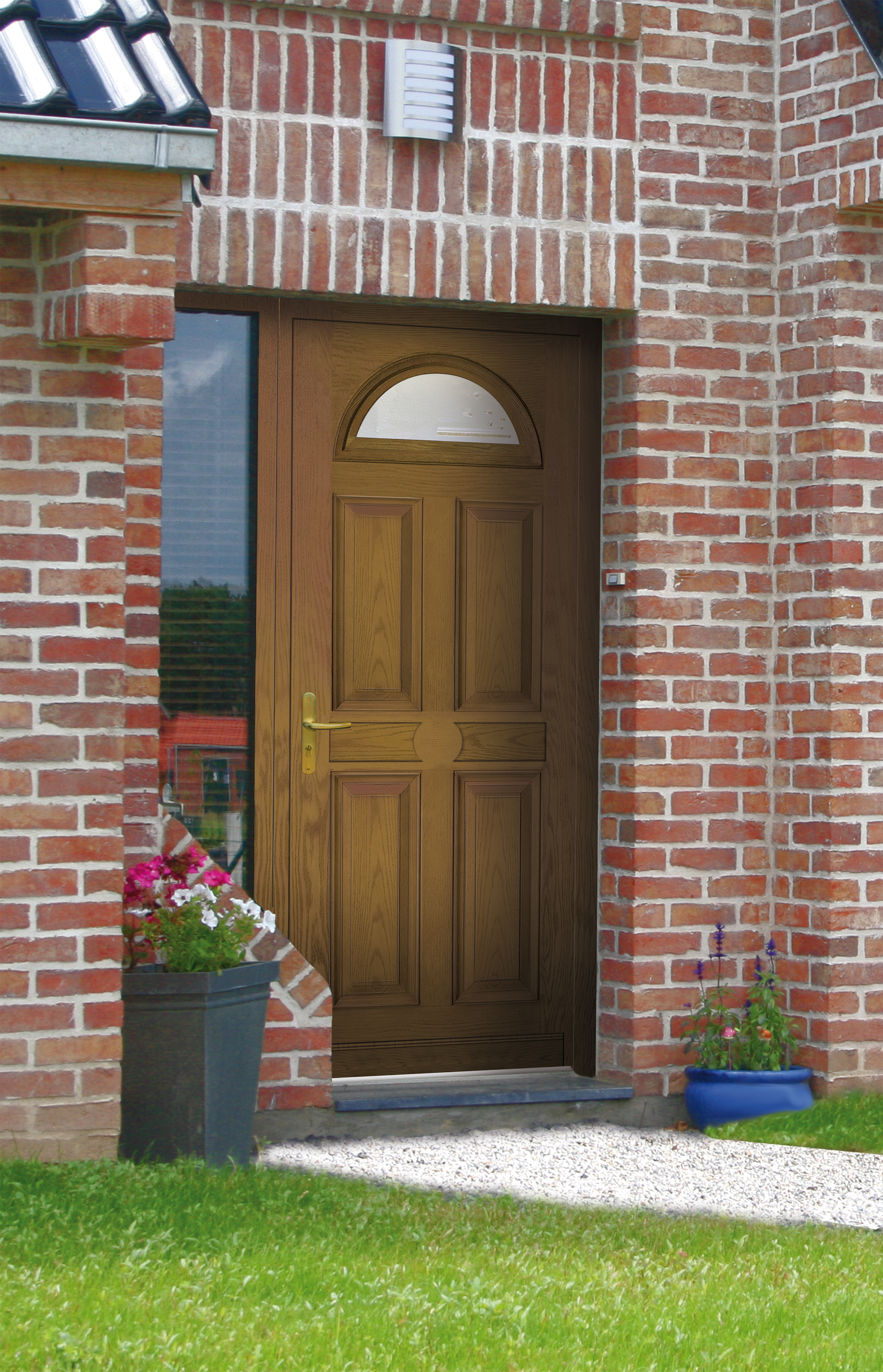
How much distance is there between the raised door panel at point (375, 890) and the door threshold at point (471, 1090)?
0.89 feet

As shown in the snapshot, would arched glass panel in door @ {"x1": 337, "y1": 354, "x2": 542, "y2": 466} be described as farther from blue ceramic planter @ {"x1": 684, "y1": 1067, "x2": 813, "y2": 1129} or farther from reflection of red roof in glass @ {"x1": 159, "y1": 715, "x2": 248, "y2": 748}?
blue ceramic planter @ {"x1": 684, "y1": 1067, "x2": 813, "y2": 1129}

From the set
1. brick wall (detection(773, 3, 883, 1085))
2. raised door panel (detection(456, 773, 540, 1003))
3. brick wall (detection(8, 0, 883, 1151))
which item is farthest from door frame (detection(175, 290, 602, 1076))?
brick wall (detection(773, 3, 883, 1085))

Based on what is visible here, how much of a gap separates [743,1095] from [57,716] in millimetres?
2594

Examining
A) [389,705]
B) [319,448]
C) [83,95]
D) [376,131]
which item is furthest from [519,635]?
[83,95]

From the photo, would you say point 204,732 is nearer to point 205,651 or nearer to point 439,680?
point 205,651

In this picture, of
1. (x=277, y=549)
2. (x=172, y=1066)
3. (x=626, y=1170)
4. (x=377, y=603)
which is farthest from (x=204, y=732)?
(x=626, y=1170)

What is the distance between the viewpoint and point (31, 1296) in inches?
143

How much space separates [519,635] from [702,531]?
0.74 m

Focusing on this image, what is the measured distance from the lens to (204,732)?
5.81 metres

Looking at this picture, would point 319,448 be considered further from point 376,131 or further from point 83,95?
point 83,95

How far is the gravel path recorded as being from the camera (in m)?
4.95

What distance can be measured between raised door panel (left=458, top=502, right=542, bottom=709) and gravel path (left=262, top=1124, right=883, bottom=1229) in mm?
1509

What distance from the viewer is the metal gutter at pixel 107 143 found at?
4.00 metres

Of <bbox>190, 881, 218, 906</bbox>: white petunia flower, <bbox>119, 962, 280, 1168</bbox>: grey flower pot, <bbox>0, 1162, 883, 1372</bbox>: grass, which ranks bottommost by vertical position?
<bbox>0, 1162, 883, 1372</bbox>: grass
